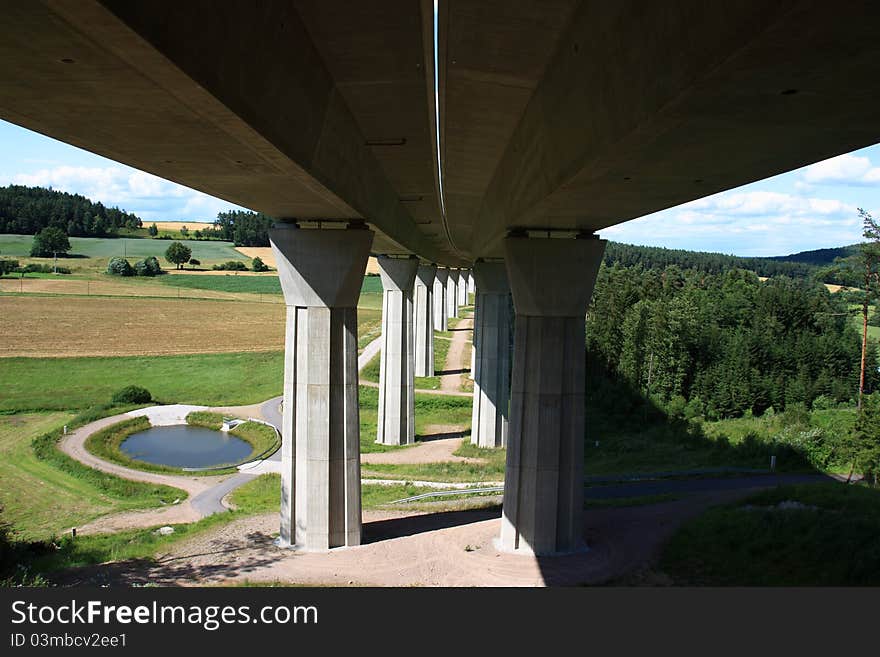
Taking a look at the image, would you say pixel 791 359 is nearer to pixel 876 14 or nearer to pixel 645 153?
pixel 645 153

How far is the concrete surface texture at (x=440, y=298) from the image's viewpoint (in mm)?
101562

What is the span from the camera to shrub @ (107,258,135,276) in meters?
159

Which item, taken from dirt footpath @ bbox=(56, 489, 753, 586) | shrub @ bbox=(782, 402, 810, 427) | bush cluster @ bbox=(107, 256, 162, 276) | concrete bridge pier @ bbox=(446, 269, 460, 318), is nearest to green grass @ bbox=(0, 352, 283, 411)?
dirt footpath @ bbox=(56, 489, 753, 586)

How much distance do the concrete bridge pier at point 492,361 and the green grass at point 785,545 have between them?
22138 millimetres

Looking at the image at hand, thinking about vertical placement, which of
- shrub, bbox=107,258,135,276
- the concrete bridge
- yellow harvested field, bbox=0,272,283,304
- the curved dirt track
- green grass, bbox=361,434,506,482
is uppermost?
shrub, bbox=107,258,135,276

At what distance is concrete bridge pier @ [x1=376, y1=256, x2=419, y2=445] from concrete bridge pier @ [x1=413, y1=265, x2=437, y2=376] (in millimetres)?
20838

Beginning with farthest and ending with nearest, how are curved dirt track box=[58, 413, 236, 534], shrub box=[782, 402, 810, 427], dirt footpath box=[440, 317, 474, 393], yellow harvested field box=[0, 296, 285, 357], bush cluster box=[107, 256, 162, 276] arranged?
bush cluster box=[107, 256, 162, 276], yellow harvested field box=[0, 296, 285, 357], dirt footpath box=[440, 317, 474, 393], shrub box=[782, 402, 810, 427], curved dirt track box=[58, 413, 236, 534]

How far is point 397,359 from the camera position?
45.8m

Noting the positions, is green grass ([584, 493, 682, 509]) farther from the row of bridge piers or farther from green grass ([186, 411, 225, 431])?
green grass ([186, 411, 225, 431])

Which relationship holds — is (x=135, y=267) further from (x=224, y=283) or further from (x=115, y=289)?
(x=115, y=289)

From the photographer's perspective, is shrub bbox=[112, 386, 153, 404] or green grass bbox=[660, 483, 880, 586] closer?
green grass bbox=[660, 483, 880, 586]

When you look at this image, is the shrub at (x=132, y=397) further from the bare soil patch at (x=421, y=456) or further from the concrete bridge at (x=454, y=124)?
the concrete bridge at (x=454, y=124)

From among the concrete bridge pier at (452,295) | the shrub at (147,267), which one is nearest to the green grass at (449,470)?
the concrete bridge pier at (452,295)

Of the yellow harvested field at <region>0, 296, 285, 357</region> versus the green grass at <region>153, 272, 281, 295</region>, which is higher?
the green grass at <region>153, 272, 281, 295</region>
